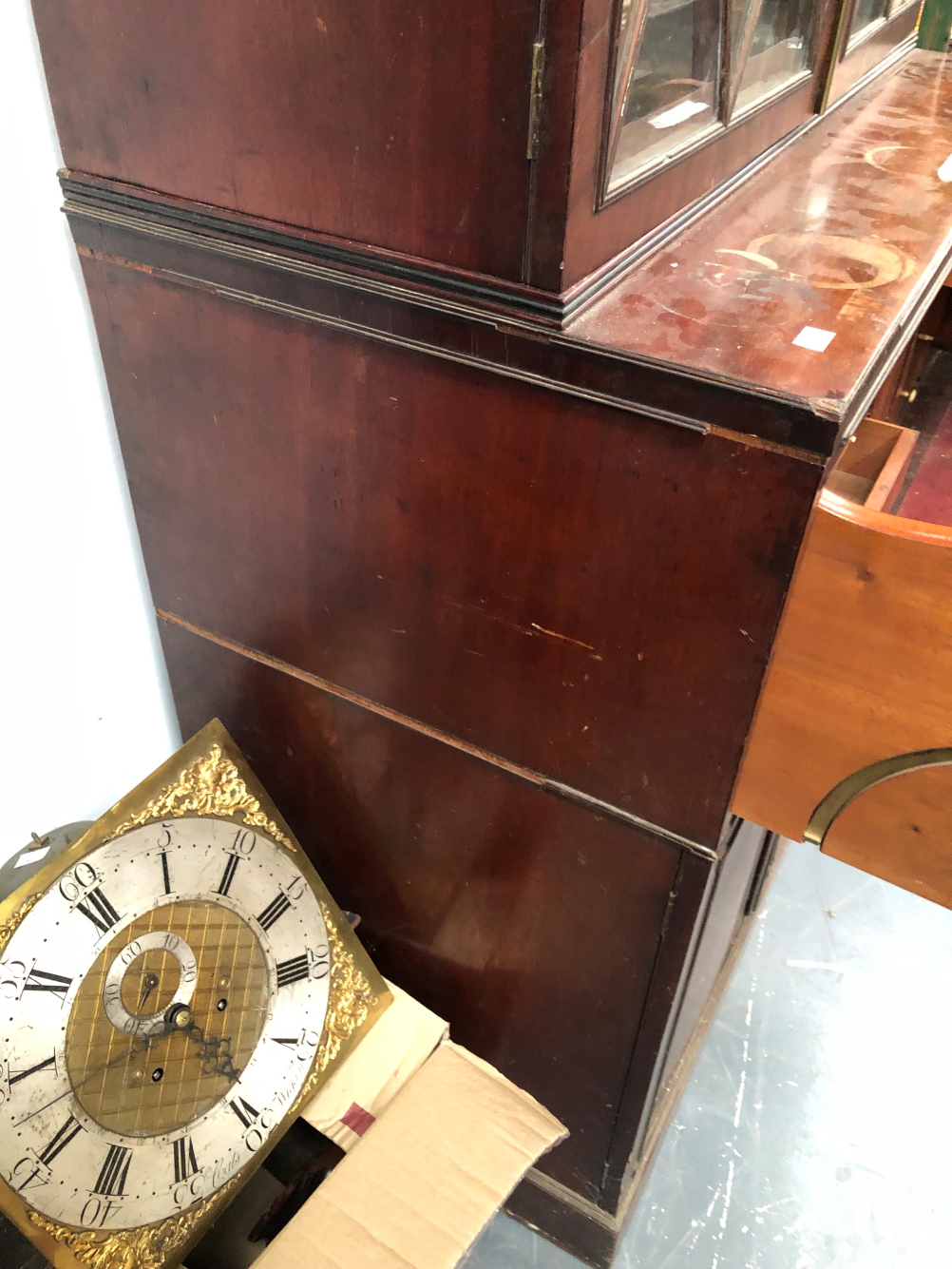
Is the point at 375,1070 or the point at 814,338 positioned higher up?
the point at 814,338

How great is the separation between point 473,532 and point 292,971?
0.52 metres

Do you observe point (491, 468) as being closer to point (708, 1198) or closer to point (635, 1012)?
point (635, 1012)

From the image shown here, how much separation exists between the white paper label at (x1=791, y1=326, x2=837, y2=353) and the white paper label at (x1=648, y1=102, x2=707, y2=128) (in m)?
0.20

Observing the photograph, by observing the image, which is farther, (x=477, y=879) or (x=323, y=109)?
(x=477, y=879)

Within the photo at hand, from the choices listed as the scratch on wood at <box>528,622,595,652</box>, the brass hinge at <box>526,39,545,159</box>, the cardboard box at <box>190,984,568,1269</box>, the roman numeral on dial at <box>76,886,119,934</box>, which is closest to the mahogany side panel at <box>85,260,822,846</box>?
the scratch on wood at <box>528,622,595,652</box>

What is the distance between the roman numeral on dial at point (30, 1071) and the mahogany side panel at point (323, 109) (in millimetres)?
732

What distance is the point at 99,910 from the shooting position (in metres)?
0.83

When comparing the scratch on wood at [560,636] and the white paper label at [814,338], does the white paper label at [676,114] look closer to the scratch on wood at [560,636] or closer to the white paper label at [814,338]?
the white paper label at [814,338]

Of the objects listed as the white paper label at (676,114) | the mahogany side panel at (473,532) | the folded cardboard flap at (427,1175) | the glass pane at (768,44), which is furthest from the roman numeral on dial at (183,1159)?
the glass pane at (768,44)

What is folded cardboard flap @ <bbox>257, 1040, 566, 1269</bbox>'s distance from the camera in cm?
84

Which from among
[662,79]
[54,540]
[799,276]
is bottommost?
[54,540]

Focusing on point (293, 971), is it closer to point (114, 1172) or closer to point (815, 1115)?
point (114, 1172)

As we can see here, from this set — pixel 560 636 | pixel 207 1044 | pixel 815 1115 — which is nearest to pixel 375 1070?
pixel 207 1044

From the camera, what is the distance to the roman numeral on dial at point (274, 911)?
0.93 meters
